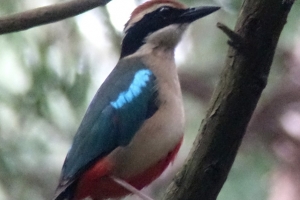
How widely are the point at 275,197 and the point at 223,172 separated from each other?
7.73 ft

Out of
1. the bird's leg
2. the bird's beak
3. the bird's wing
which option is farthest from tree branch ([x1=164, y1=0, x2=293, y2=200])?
the bird's beak

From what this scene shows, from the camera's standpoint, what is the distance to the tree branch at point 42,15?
2.97 metres

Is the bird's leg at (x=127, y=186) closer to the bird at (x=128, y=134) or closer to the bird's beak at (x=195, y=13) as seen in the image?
the bird at (x=128, y=134)

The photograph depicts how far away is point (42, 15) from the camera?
303 cm

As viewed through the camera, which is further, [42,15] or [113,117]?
[113,117]

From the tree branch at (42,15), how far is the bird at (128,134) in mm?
720

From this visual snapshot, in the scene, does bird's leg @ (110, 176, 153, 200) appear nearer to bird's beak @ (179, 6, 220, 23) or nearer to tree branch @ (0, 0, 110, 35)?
tree branch @ (0, 0, 110, 35)

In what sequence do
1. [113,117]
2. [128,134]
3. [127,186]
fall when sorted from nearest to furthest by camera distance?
1. [127,186]
2. [128,134]
3. [113,117]

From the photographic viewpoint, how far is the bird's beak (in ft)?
12.8

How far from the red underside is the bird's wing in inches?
A: 2.1

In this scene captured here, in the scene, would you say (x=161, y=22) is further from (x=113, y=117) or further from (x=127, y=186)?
(x=127, y=186)

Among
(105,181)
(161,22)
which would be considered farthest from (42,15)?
(161,22)

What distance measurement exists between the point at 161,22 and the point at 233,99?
124 cm

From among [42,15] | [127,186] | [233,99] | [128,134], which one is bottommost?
[127,186]
